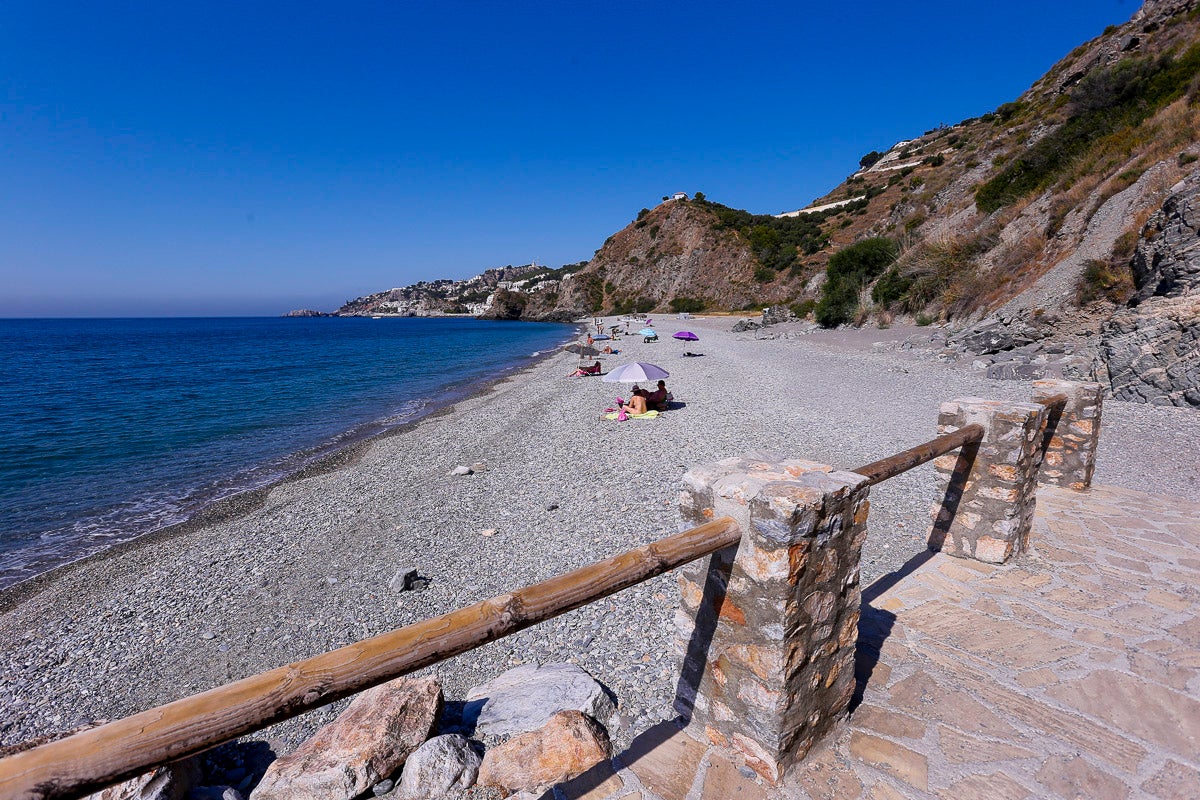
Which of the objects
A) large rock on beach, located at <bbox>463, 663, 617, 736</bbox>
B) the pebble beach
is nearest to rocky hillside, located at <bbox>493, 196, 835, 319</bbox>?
the pebble beach

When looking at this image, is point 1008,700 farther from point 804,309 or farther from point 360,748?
point 804,309

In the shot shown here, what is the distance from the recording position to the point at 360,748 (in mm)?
3398

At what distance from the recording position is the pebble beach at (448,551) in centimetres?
520

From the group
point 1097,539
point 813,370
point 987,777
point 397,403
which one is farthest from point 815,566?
point 397,403

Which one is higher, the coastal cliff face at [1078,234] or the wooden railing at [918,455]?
the coastal cliff face at [1078,234]

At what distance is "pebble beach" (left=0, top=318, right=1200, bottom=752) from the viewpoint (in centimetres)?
520

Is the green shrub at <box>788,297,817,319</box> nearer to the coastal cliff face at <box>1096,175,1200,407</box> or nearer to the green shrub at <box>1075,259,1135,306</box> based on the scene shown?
the green shrub at <box>1075,259,1135,306</box>

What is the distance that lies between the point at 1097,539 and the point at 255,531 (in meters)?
12.1

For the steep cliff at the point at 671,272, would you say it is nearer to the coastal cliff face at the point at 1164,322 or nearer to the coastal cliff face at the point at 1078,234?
the coastal cliff face at the point at 1078,234

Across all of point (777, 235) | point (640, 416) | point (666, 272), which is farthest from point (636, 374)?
point (666, 272)

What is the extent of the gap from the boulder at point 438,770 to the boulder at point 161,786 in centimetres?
130

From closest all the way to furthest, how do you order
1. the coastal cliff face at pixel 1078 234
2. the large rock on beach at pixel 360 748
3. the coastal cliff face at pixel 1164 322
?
the large rock on beach at pixel 360 748 < the coastal cliff face at pixel 1164 322 < the coastal cliff face at pixel 1078 234

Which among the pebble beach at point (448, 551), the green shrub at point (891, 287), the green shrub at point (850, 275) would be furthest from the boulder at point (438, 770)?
the green shrub at point (850, 275)

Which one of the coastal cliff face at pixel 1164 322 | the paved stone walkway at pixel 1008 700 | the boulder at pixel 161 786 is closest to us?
the paved stone walkway at pixel 1008 700
